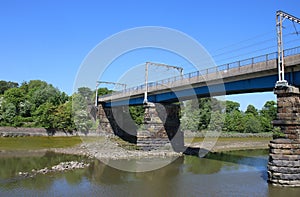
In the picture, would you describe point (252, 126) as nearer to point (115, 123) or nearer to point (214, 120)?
point (214, 120)

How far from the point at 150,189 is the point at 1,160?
2330 cm

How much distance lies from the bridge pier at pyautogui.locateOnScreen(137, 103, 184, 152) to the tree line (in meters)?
21.2

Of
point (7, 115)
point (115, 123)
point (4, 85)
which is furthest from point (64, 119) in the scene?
point (4, 85)

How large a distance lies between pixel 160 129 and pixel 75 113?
81.8 feet

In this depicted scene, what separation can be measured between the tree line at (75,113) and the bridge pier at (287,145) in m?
45.1

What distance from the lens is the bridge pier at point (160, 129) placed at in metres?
45.2

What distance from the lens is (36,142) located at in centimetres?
5059

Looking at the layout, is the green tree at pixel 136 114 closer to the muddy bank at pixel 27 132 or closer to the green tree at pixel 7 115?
the muddy bank at pixel 27 132

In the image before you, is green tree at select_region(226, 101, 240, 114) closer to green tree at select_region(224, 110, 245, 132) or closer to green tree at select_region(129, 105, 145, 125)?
green tree at select_region(224, 110, 245, 132)

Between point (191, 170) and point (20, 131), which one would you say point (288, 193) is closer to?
point (191, 170)

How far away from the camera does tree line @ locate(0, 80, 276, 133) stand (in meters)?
60.1

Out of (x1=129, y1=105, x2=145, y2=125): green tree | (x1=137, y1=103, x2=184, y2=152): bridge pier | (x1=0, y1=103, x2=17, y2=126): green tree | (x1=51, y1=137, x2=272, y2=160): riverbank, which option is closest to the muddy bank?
(x1=0, y1=103, x2=17, y2=126): green tree

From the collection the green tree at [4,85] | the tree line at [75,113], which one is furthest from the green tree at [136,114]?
the green tree at [4,85]

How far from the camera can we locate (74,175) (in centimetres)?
2681
